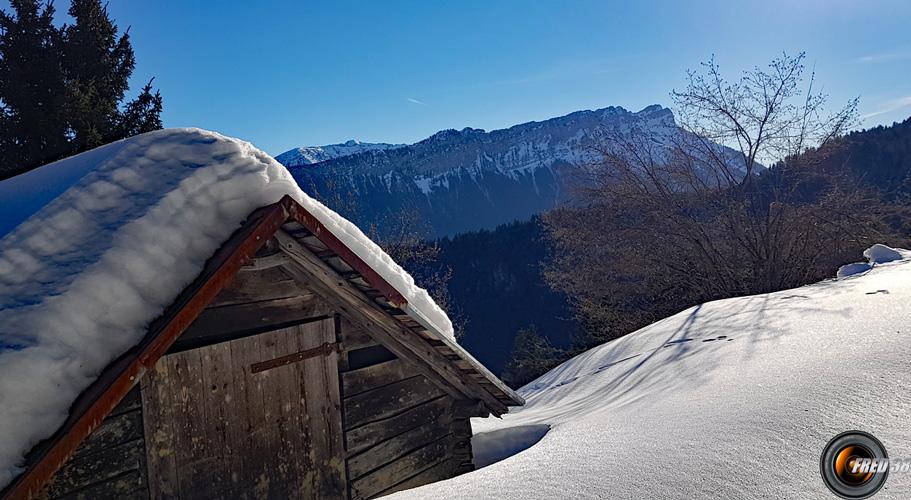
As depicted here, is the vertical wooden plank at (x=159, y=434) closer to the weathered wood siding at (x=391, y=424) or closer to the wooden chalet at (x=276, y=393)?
the wooden chalet at (x=276, y=393)

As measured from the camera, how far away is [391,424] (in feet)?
14.2

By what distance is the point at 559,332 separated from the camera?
55.7 metres

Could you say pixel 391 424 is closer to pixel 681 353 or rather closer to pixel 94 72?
pixel 681 353

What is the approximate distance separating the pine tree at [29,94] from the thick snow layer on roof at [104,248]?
16.7 m

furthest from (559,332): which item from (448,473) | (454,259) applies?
(448,473)

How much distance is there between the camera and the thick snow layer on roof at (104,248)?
2223 millimetres

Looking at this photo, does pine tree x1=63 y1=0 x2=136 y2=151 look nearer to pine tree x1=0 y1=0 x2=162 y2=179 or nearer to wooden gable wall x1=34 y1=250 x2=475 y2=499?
pine tree x1=0 y1=0 x2=162 y2=179

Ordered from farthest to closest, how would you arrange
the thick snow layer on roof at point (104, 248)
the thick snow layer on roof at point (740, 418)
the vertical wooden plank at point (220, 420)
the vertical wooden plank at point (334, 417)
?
the vertical wooden plank at point (334, 417), the vertical wooden plank at point (220, 420), the thick snow layer on roof at point (740, 418), the thick snow layer on roof at point (104, 248)

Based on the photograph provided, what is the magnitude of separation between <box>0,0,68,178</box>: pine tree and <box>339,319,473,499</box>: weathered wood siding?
17.1 metres

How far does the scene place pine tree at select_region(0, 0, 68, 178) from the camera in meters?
Answer: 16.7

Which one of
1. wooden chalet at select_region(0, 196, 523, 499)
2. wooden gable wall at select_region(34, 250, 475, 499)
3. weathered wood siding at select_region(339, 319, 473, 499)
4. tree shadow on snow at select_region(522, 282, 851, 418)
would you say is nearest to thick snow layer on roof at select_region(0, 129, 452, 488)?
wooden chalet at select_region(0, 196, 523, 499)

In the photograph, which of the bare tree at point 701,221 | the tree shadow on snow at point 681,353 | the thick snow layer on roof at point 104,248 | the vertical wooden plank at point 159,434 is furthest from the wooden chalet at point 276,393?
the bare tree at point 701,221

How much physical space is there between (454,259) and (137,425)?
6462 cm

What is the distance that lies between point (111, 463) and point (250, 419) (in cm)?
79
